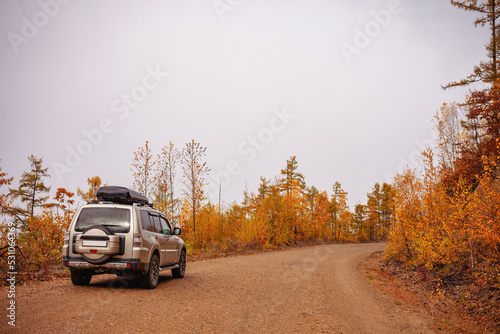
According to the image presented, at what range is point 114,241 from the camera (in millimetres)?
8016

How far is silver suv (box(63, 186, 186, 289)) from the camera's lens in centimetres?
802

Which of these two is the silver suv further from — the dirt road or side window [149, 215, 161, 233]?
the dirt road

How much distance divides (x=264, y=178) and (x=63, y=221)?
3554 centimetres

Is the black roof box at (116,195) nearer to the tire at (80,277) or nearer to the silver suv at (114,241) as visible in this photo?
the silver suv at (114,241)

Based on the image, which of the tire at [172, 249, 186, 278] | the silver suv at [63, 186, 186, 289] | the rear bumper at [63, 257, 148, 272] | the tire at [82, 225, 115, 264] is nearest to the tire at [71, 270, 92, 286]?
the silver suv at [63, 186, 186, 289]

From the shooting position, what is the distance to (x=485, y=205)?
29.4 feet

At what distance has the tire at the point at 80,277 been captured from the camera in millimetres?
8732

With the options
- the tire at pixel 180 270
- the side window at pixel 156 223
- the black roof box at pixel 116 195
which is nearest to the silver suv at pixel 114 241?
the black roof box at pixel 116 195

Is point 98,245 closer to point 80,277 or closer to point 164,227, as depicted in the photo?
point 80,277

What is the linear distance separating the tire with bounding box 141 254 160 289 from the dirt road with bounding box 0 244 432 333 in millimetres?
187

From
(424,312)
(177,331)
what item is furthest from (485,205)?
(177,331)

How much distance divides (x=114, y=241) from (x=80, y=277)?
6.38ft

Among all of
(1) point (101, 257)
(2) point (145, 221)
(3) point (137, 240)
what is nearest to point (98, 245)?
A: (1) point (101, 257)

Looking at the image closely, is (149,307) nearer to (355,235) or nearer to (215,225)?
(215,225)
